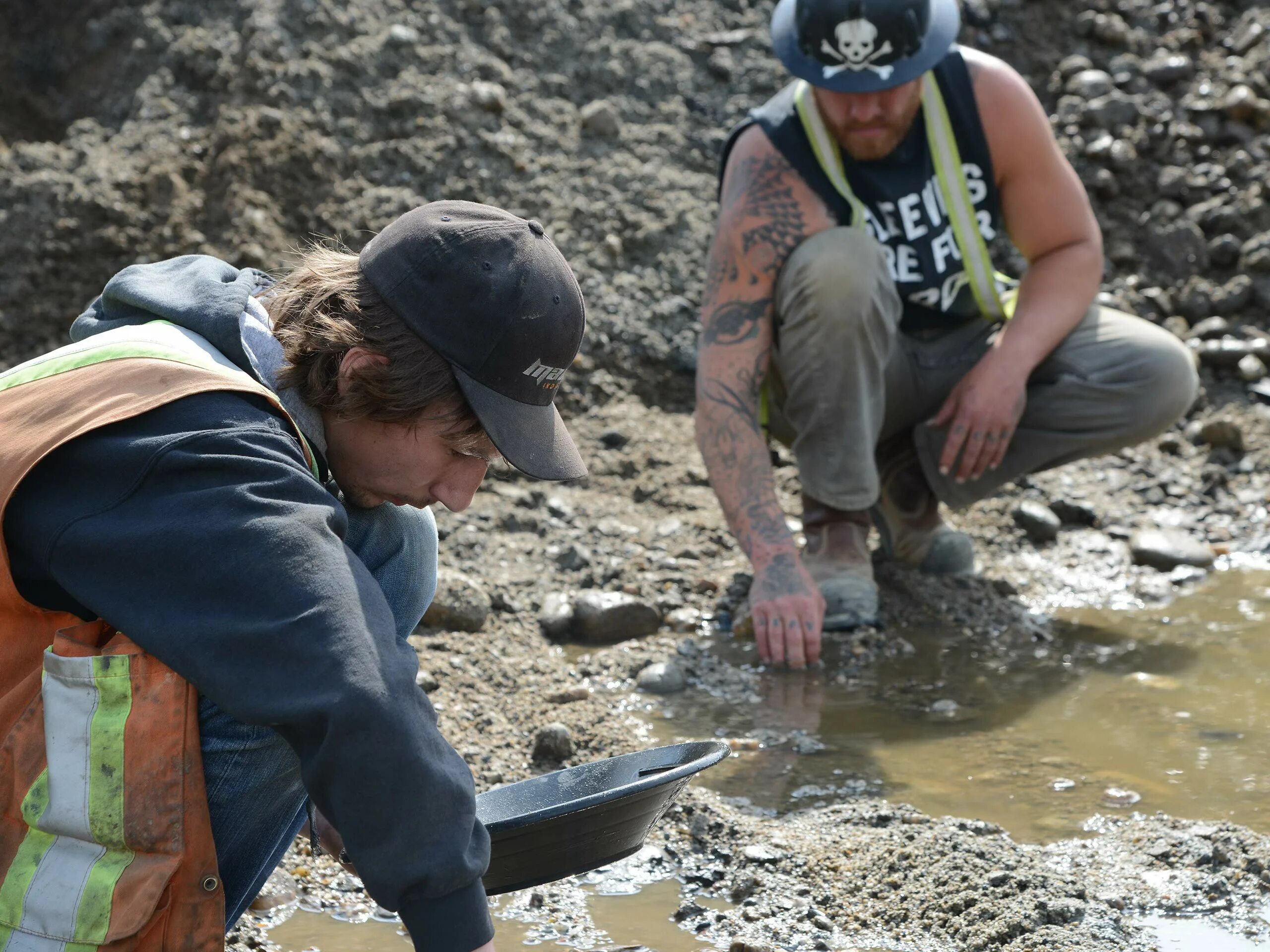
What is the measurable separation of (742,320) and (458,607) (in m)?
1.09

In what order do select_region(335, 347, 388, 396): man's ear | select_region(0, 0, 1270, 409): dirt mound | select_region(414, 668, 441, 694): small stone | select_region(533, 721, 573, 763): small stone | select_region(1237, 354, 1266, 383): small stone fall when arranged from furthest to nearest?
select_region(1237, 354, 1266, 383): small stone < select_region(0, 0, 1270, 409): dirt mound < select_region(414, 668, 441, 694): small stone < select_region(533, 721, 573, 763): small stone < select_region(335, 347, 388, 396): man's ear

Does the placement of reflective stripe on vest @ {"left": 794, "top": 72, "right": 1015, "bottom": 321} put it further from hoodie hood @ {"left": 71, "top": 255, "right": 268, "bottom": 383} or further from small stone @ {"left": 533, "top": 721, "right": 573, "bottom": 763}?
hoodie hood @ {"left": 71, "top": 255, "right": 268, "bottom": 383}

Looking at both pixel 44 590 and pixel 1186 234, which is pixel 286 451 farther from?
pixel 1186 234

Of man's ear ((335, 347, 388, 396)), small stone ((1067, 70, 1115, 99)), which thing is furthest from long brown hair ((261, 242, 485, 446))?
small stone ((1067, 70, 1115, 99))

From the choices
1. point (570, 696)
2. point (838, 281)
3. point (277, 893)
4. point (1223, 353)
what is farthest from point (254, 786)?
point (1223, 353)

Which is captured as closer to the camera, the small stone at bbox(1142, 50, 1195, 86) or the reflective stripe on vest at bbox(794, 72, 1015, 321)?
the reflective stripe on vest at bbox(794, 72, 1015, 321)

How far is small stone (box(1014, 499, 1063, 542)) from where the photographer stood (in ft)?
14.9

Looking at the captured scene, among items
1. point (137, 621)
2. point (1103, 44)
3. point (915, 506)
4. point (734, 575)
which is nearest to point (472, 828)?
point (137, 621)

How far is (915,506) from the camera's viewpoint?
4293 mm

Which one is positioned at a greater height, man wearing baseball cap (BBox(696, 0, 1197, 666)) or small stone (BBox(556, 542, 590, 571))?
man wearing baseball cap (BBox(696, 0, 1197, 666))

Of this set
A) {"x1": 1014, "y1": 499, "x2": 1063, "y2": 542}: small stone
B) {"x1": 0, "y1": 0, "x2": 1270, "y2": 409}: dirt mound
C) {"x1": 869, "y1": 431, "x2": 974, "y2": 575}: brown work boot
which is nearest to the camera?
{"x1": 869, "y1": 431, "x2": 974, "y2": 575}: brown work boot

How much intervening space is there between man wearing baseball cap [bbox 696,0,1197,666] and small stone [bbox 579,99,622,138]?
159cm

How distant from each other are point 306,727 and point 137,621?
0.22 meters

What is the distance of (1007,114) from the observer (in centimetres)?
381
